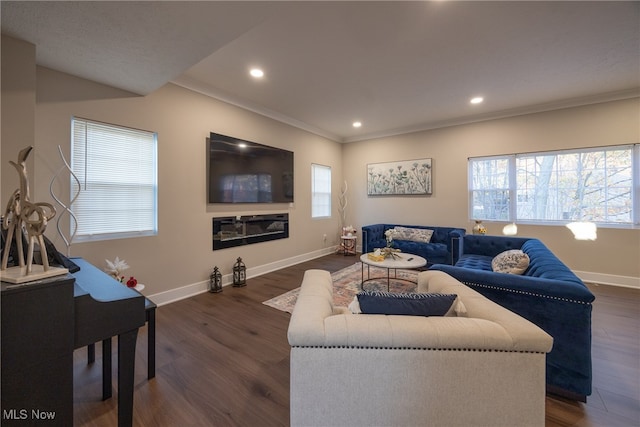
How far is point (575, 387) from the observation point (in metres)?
1.54

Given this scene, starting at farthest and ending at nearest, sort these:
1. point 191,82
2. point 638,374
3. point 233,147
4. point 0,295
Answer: point 233,147 → point 191,82 → point 638,374 → point 0,295

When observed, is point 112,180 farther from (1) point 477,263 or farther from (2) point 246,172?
(1) point 477,263

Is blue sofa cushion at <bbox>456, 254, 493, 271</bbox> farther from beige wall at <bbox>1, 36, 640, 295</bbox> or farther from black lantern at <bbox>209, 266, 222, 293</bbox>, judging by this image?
black lantern at <bbox>209, 266, 222, 293</bbox>

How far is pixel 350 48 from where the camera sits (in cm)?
257

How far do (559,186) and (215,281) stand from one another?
5598mm

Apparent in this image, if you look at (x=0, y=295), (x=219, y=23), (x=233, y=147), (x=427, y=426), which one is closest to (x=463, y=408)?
(x=427, y=426)

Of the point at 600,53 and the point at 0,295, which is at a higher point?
the point at 600,53

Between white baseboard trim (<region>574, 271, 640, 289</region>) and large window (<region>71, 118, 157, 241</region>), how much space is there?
6322mm

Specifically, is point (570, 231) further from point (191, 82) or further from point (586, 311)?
point (191, 82)

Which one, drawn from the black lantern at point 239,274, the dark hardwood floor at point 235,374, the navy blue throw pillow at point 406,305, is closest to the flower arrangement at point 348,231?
the black lantern at point 239,274

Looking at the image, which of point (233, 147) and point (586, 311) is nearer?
point (586, 311)

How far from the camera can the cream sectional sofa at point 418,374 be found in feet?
3.14

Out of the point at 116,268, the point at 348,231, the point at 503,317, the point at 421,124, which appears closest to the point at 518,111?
the point at 421,124

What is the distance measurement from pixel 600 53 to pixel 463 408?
3.87m
